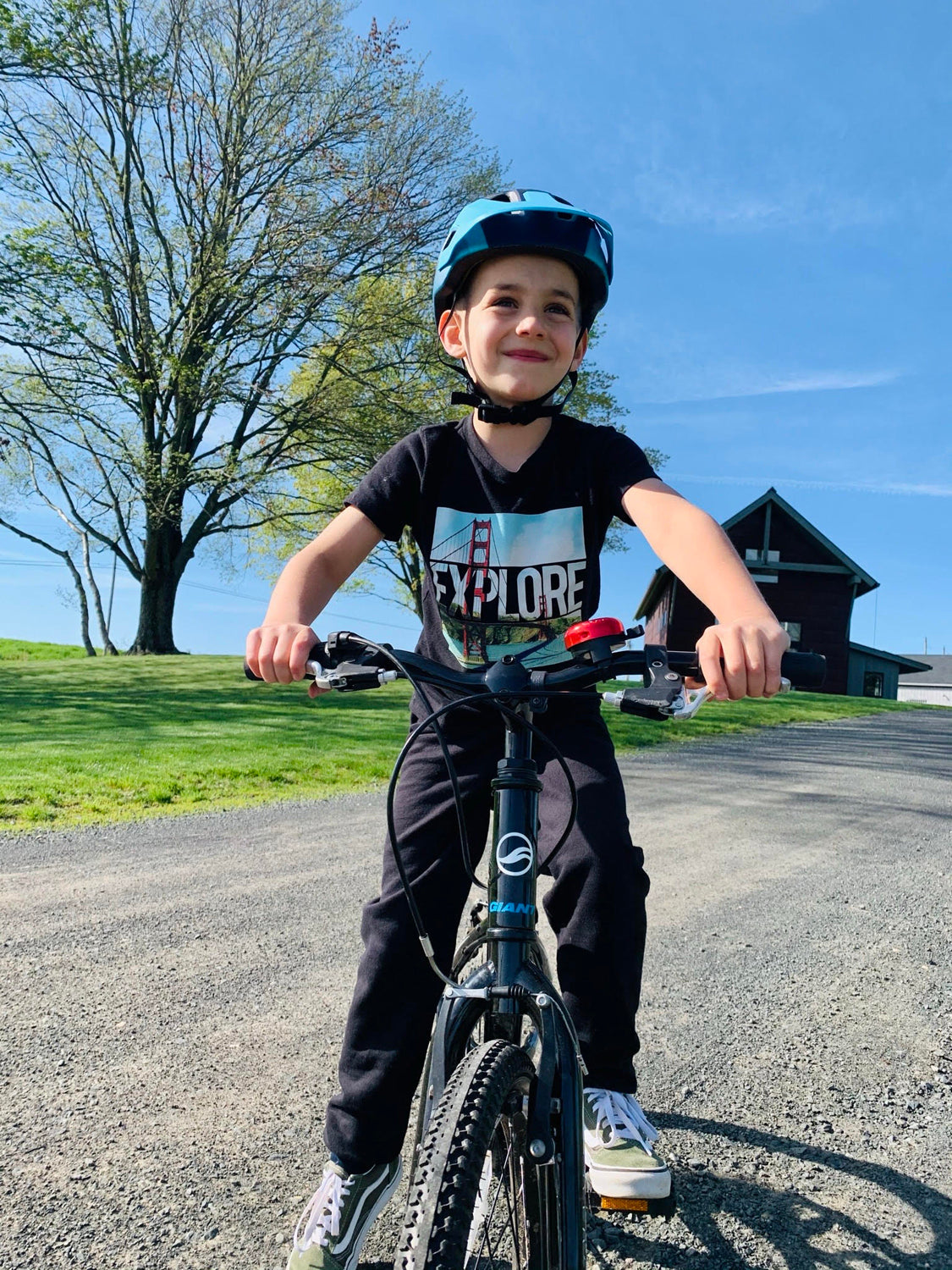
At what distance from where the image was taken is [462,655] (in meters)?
2.38

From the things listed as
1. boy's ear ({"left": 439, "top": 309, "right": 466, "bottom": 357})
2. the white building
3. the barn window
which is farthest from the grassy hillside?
the white building

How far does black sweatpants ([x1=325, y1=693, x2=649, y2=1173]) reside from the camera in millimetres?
2010

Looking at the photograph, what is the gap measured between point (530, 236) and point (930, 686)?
6749 centimetres

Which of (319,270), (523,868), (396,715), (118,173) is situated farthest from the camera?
(118,173)


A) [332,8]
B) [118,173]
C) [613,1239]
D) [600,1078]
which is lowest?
[613,1239]

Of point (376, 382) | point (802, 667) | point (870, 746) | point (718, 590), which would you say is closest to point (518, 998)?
point (802, 667)

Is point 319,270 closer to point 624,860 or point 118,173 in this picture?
point 118,173

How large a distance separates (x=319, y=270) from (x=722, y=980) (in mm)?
18072

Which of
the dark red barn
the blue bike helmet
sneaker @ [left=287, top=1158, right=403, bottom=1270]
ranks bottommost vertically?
sneaker @ [left=287, top=1158, right=403, bottom=1270]

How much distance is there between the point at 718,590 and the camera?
1960 mm

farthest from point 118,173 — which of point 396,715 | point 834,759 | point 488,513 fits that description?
point 488,513

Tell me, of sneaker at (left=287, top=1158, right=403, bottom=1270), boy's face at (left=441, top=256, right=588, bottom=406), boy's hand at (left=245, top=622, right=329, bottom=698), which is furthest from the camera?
boy's face at (left=441, top=256, right=588, bottom=406)

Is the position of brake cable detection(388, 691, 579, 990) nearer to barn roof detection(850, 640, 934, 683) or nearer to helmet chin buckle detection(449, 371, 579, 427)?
helmet chin buckle detection(449, 371, 579, 427)

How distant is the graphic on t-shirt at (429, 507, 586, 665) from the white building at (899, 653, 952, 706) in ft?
211
